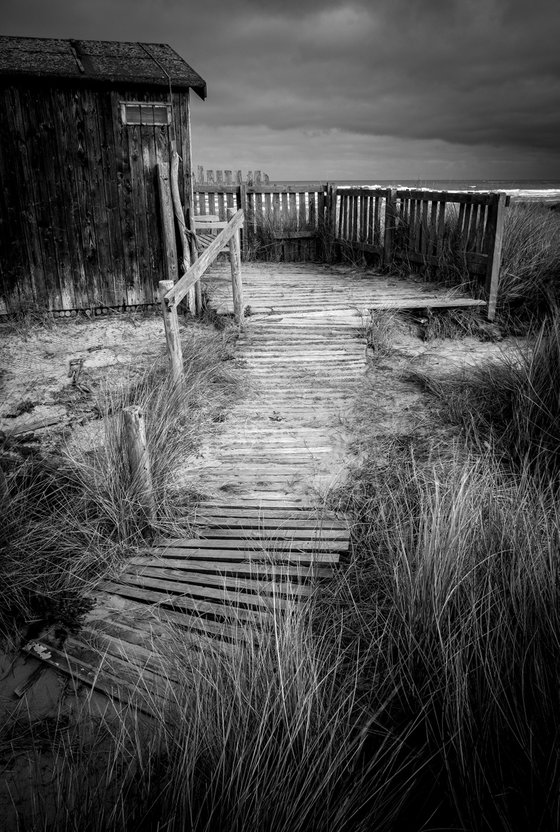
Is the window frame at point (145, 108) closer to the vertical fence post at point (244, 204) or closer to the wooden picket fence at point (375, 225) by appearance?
the wooden picket fence at point (375, 225)

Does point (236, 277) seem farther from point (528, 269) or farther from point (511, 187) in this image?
point (511, 187)

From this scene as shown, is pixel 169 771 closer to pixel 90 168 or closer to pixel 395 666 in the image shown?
pixel 395 666

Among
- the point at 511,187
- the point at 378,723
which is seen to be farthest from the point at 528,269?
the point at 511,187

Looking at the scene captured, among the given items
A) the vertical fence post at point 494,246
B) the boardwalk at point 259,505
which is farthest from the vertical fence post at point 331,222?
the vertical fence post at point 494,246

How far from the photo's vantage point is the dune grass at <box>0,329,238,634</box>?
3.22 metres

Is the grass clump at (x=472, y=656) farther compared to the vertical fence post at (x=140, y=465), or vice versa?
the vertical fence post at (x=140, y=465)

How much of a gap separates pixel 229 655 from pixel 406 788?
0.82 m

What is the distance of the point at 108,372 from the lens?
21.3ft

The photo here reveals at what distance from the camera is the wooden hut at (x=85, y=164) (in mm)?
7340

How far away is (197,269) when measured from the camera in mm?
5852

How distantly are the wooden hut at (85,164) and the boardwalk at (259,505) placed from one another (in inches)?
64.6

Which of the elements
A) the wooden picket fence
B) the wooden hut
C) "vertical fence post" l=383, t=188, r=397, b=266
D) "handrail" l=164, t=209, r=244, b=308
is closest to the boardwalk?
the wooden picket fence

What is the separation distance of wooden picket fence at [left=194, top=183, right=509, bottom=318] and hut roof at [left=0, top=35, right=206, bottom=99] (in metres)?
3.59

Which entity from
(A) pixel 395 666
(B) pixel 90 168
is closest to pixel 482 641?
(A) pixel 395 666
